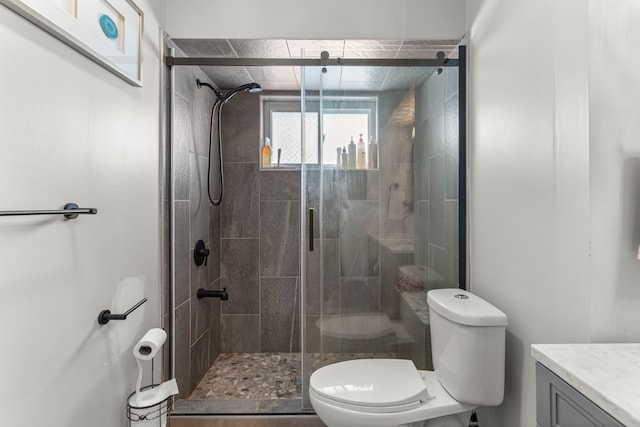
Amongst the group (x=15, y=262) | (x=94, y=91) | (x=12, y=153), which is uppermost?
(x=94, y=91)

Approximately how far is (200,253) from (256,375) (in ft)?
3.05

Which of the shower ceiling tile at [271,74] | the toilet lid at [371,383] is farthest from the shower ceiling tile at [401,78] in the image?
the toilet lid at [371,383]

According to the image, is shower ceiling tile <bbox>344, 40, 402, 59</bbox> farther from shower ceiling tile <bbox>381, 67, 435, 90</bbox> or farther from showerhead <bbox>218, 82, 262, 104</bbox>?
showerhead <bbox>218, 82, 262, 104</bbox>

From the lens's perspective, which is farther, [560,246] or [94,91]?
[94,91]

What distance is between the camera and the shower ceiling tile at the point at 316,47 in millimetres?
1963

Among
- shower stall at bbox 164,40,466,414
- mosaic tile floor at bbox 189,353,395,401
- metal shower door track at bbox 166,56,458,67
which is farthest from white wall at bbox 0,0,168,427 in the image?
mosaic tile floor at bbox 189,353,395,401

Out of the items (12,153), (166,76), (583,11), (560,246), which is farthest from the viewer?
(166,76)

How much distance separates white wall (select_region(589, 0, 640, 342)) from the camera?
3.33 feet

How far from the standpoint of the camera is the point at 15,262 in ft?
3.10

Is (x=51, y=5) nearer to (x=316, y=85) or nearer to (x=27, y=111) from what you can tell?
(x=27, y=111)

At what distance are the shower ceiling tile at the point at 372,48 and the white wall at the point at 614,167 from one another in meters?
1.08

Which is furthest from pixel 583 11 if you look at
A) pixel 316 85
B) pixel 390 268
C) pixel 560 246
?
pixel 390 268

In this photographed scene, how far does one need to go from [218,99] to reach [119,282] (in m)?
1.75

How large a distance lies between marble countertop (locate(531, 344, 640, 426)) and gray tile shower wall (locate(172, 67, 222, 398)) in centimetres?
175
